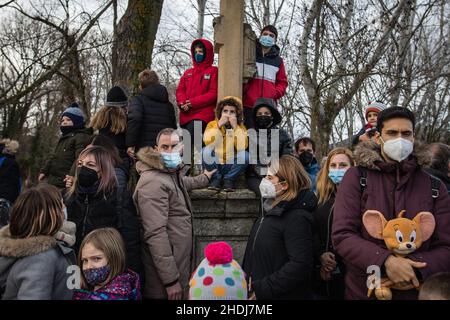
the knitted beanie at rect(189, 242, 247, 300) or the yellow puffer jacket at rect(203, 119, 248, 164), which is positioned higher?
the yellow puffer jacket at rect(203, 119, 248, 164)

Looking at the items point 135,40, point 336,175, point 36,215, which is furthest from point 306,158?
point 135,40

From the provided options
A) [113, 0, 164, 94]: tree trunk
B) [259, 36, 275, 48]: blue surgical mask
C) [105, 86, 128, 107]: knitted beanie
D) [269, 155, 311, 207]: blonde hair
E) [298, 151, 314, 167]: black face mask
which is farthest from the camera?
[113, 0, 164, 94]: tree trunk

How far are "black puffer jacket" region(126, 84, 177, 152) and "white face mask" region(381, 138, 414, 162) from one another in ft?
10.4

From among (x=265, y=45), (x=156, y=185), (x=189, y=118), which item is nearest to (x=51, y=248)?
(x=156, y=185)

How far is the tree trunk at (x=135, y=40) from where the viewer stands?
793 cm

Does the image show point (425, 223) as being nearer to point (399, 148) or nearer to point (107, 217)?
point (399, 148)

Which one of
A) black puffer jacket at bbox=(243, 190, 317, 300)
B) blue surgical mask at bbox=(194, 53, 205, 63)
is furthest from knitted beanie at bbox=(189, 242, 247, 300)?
blue surgical mask at bbox=(194, 53, 205, 63)

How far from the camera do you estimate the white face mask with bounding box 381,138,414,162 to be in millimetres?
2752

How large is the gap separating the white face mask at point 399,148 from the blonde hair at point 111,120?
11.0 feet

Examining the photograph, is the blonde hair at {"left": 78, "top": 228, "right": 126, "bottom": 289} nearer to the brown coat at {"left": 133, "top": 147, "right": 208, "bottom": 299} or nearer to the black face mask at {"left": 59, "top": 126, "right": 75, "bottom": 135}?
the brown coat at {"left": 133, "top": 147, "right": 208, "bottom": 299}

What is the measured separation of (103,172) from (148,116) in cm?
206

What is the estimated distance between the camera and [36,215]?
267 centimetres

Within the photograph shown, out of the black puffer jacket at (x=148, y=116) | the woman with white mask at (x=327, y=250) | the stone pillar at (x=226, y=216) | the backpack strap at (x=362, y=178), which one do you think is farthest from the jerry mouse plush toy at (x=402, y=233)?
the black puffer jacket at (x=148, y=116)
